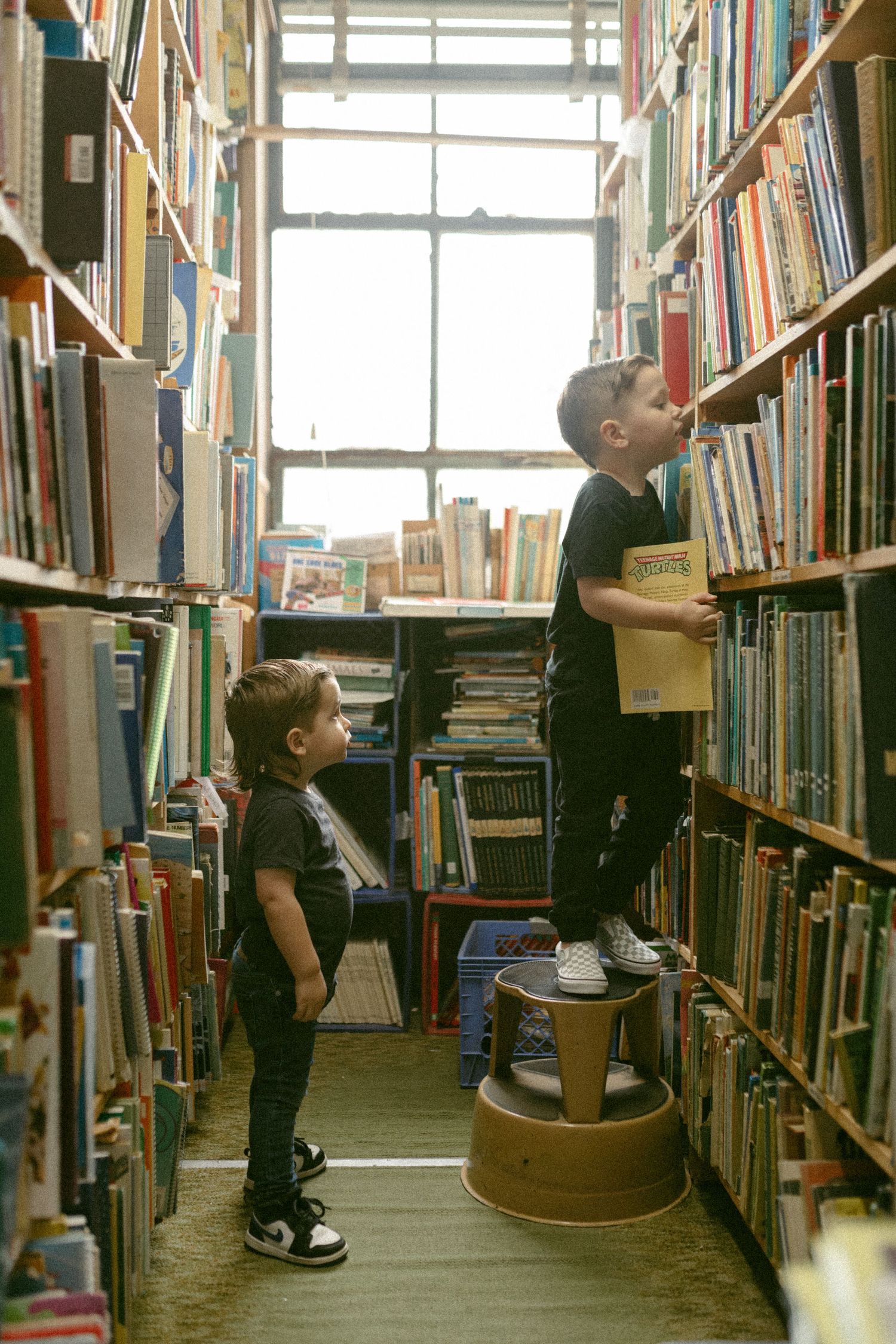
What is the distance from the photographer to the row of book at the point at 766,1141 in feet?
4.39

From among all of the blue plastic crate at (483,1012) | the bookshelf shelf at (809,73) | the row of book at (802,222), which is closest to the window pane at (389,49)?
the bookshelf shelf at (809,73)

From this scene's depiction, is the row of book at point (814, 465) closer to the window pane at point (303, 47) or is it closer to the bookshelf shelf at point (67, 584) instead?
the bookshelf shelf at point (67, 584)

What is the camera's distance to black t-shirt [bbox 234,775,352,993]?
1866 millimetres

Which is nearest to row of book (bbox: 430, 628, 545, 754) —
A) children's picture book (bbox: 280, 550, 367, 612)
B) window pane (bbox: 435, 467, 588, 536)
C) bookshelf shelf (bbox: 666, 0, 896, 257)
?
children's picture book (bbox: 280, 550, 367, 612)

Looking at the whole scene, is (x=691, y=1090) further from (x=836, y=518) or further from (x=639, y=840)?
(x=836, y=518)

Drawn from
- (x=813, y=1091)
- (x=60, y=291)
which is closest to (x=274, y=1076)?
(x=813, y=1091)

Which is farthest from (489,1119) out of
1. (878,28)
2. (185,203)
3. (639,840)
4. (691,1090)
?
(185,203)

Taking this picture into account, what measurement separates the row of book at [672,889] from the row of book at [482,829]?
1.23ft

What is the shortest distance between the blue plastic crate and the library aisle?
30 centimetres

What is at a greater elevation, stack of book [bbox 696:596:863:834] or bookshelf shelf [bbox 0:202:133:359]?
bookshelf shelf [bbox 0:202:133:359]

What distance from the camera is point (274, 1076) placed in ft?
6.18

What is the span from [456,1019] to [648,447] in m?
1.71

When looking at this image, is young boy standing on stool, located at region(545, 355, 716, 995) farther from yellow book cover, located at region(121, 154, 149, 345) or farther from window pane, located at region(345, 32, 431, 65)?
window pane, located at region(345, 32, 431, 65)

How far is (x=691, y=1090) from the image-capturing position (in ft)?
6.84
